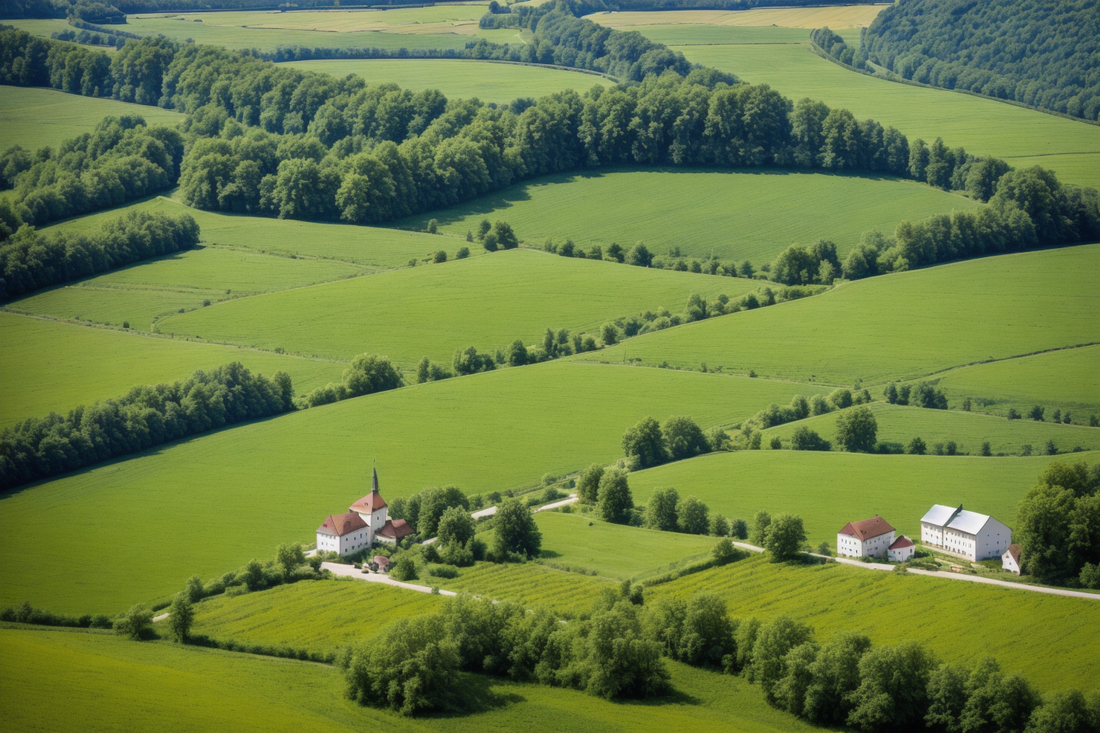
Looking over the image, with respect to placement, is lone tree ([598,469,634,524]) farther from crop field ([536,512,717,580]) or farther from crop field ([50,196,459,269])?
crop field ([50,196,459,269])

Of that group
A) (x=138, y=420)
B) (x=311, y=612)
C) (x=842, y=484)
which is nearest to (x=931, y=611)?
(x=842, y=484)

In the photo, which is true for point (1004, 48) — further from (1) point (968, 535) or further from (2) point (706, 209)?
(1) point (968, 535)

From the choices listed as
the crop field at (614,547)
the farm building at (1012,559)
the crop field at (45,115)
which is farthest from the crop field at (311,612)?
the crop field at (45,115)

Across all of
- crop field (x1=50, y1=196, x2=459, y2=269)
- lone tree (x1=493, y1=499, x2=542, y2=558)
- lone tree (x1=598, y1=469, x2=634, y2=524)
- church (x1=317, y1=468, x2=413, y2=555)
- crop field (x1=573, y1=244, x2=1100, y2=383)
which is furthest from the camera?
crop field (x1=50, y1=196, x2=459, y2=269)

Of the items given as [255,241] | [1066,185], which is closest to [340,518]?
[255,241]

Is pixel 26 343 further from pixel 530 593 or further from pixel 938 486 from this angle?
pixel 938 486

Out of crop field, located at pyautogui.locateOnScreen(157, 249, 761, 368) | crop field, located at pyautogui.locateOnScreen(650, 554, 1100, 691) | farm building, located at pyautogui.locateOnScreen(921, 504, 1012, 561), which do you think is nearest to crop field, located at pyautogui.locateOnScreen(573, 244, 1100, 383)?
crop field, located at pyautogui.locateOnScreen(157, 249, 761, 368)

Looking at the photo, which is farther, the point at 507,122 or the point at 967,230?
the point at 507,122
